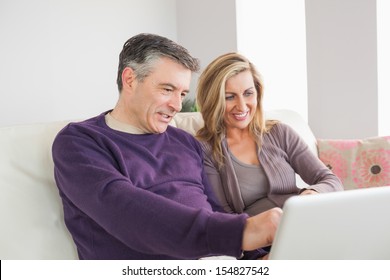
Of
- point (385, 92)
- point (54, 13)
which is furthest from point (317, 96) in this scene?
point (54, 13)

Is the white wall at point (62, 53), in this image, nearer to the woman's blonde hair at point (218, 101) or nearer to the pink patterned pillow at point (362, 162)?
the woman's blonde hair at point (218, 101)

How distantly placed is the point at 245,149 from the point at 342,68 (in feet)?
5.14

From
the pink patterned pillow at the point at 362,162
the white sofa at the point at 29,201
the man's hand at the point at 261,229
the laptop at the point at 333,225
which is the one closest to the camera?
the laptop at the point at 333,225

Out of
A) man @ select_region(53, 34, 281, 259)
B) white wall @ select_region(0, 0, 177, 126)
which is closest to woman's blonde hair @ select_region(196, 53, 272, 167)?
man @ select_region(53, 34, 281, 259)

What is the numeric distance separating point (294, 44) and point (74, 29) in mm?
1699

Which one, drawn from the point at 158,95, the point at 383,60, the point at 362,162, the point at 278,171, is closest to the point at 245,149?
the point at 278,171

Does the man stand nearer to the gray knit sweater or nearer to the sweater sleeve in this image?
the gray knit sweater

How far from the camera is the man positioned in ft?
3.11

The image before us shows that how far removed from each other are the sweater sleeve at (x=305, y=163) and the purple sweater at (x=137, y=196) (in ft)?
1.15

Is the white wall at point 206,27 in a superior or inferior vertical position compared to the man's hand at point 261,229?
superior

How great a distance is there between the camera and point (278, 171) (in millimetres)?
1793

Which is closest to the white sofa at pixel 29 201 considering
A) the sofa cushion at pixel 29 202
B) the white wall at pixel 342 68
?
the sofa cushion at pixel 29 202

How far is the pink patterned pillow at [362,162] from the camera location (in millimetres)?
2121
